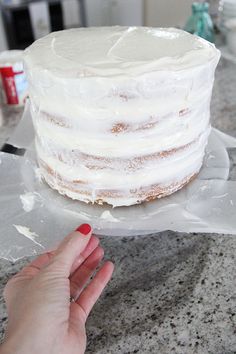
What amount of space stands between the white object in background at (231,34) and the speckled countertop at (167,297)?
97 cm

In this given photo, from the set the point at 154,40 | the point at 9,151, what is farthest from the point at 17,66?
the point at 154,40

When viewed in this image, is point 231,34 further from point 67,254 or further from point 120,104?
point 67,254

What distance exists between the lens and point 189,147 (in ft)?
2.36

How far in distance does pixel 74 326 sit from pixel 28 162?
0.44 metres

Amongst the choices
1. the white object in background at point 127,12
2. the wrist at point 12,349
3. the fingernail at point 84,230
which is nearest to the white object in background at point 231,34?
the fingernail at point 84,230

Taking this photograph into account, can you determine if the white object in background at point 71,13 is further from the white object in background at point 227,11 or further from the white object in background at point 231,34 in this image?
the white object in background at point 231,34

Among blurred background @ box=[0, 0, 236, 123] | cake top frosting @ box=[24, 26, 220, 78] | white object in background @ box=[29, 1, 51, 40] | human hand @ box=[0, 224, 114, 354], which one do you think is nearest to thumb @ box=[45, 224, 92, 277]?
human hand @ box=[0, 224, 114, 354]

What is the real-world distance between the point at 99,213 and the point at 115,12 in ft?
9.11

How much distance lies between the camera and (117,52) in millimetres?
679

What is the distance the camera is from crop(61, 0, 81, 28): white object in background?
9.55 ft

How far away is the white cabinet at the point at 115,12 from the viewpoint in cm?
303

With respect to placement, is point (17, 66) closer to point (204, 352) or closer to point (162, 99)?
point (162, 99)

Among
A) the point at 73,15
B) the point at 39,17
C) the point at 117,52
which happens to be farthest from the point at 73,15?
the point at 117,52

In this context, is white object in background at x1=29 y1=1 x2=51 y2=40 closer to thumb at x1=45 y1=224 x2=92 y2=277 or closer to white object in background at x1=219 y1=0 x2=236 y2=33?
white object in background at x1=219 y1=0 x2=236 y2=33
